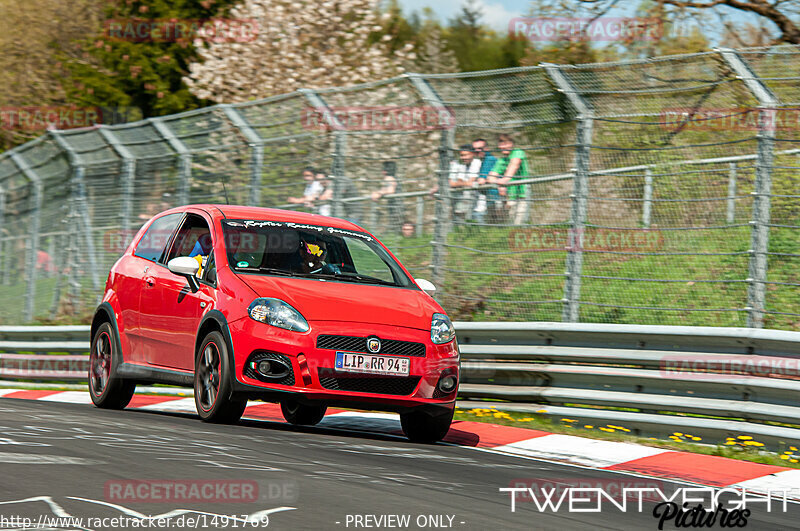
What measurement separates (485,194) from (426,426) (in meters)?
3.12

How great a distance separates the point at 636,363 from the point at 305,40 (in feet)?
78.4

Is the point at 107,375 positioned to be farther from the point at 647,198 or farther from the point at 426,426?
the point at 647,198

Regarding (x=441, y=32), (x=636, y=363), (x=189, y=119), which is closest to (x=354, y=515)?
(x=636, y=363)

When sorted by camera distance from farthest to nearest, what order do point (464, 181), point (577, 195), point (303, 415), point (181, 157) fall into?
point (181, 157), point (464, 181), point (577, 195), point (303, 415)

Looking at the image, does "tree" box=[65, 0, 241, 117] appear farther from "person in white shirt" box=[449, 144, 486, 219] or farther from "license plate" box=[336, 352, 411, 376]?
"license plate" box=[336, 352, 411, 376]

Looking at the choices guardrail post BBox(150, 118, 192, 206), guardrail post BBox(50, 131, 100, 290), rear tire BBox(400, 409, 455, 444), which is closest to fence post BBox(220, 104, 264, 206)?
guardrail post BBox(150, 118, 192, 206)

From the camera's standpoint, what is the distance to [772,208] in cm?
868

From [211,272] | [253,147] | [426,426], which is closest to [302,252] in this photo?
[211,272]

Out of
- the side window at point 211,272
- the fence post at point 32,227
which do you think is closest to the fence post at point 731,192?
the side window at point 211,272

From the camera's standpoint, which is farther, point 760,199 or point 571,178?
point 571,178

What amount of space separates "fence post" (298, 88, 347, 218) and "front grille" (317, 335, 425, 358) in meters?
4.69

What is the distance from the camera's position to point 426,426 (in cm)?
818

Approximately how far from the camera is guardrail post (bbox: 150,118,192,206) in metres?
14.5

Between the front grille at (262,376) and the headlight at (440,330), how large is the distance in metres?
1.03
